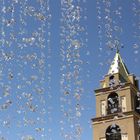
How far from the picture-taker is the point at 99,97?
49719 millimetres

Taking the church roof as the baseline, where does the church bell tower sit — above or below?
below

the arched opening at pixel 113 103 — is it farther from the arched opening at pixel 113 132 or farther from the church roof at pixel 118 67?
the church roof at pixel 118 67

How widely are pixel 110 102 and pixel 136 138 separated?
4.53 m

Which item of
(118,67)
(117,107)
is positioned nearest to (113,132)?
(117,107)

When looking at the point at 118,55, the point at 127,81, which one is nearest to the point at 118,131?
the point at 127,81

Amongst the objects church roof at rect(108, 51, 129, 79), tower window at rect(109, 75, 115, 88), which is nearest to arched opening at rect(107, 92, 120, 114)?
tower window at rect(109, 75, 115, 88)

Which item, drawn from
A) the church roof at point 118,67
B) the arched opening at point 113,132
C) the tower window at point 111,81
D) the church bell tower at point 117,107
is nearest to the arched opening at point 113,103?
the church bell tower at point 117,107

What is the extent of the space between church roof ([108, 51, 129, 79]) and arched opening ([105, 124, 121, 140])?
5.39 m

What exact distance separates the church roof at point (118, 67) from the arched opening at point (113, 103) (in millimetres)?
2250

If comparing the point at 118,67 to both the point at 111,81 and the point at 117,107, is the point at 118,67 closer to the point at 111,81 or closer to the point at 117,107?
the point at 111,81

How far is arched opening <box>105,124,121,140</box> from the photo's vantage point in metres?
46.8

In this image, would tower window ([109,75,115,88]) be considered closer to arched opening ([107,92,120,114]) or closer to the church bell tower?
the church bell tower

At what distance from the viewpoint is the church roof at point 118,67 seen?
5053 centimetres

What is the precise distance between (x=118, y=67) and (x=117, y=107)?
4.57 metres
